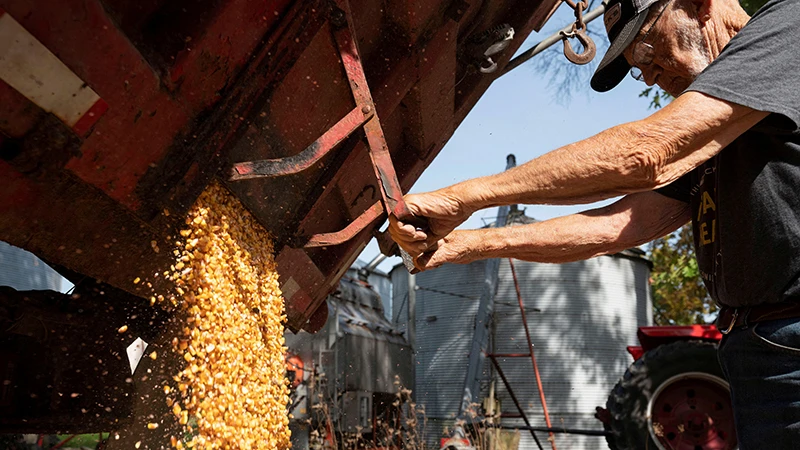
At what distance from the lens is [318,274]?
10.6 ft

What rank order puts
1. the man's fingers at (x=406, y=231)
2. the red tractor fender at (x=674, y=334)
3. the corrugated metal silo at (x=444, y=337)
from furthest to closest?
1. the corrugated metal silo at (x=444, y=337)
2. the red tractor fender at (x=674, y=334)
3. the man's fingers at (x=406, y=231)

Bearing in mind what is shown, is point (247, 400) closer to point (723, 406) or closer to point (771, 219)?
point (771, 219)

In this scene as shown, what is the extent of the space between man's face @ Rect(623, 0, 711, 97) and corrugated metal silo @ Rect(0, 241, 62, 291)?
233 inches

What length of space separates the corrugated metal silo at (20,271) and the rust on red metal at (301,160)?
510 centimetres

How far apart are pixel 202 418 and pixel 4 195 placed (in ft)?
2.68

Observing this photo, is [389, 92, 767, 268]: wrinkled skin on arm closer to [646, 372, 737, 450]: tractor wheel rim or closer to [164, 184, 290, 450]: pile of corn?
[164, 184, 290, 450]: pile of corn

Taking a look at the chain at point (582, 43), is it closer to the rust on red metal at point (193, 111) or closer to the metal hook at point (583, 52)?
→ the metal hook at point (583, 52)

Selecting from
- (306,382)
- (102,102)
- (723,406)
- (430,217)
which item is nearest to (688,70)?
(430,217)

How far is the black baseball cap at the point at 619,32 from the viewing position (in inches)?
71.0

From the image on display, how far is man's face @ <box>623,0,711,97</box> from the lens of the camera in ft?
5.83

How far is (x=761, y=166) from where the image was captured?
5.10ft

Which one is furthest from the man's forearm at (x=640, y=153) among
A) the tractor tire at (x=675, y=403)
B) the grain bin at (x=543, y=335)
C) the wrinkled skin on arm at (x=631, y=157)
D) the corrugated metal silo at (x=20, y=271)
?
the grain bin at (x=543, y=335)

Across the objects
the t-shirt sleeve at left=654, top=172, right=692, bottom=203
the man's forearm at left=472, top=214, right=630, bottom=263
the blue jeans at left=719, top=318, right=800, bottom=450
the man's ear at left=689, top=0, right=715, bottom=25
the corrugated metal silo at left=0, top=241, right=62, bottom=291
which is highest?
the corrugated metal silo at left=0, top=241, right=62, bottom=291

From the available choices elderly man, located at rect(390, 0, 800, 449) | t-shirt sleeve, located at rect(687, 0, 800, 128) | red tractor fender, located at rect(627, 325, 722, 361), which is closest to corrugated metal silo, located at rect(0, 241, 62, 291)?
red tractor fender, located at rect(627, 325, 722, 361)
